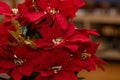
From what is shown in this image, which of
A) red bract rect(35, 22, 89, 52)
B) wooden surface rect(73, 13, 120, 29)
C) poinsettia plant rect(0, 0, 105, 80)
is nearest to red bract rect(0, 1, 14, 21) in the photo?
poinsettia plant rect(0, 0, 105, 80)

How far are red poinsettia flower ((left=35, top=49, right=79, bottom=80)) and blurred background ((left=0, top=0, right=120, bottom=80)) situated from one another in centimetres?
266

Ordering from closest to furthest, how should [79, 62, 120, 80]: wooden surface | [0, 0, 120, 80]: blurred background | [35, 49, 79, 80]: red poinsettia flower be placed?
1. [35, 49, 79, 80]: red poinsettia flower
2. [79, 62, 120, 80]: wooden surface
3. [0, 0, 120, 80]: blurred background

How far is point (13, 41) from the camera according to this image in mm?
842

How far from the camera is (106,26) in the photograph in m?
3.90

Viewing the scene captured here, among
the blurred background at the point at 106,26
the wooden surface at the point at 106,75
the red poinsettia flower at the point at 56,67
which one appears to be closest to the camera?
the red poinsettia flower at the point at 56,67

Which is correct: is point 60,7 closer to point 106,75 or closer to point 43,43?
point 43,43

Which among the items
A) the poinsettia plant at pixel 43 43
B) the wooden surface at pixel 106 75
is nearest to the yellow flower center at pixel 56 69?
the poinsettia plant at pixel 43 43

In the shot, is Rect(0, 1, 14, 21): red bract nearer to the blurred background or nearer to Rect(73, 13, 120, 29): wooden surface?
the blurred background

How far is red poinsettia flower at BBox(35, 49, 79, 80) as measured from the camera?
791 millimetres

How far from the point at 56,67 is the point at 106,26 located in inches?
124

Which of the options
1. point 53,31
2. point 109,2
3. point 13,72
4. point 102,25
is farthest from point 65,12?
point 102,25

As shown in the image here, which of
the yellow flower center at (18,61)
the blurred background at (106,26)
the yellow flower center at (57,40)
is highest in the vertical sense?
the yellow flower center at (57,40)

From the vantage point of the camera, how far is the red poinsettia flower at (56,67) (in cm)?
79

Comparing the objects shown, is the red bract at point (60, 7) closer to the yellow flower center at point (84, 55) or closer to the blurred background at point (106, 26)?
the yellow flower center at point (84, 55)
